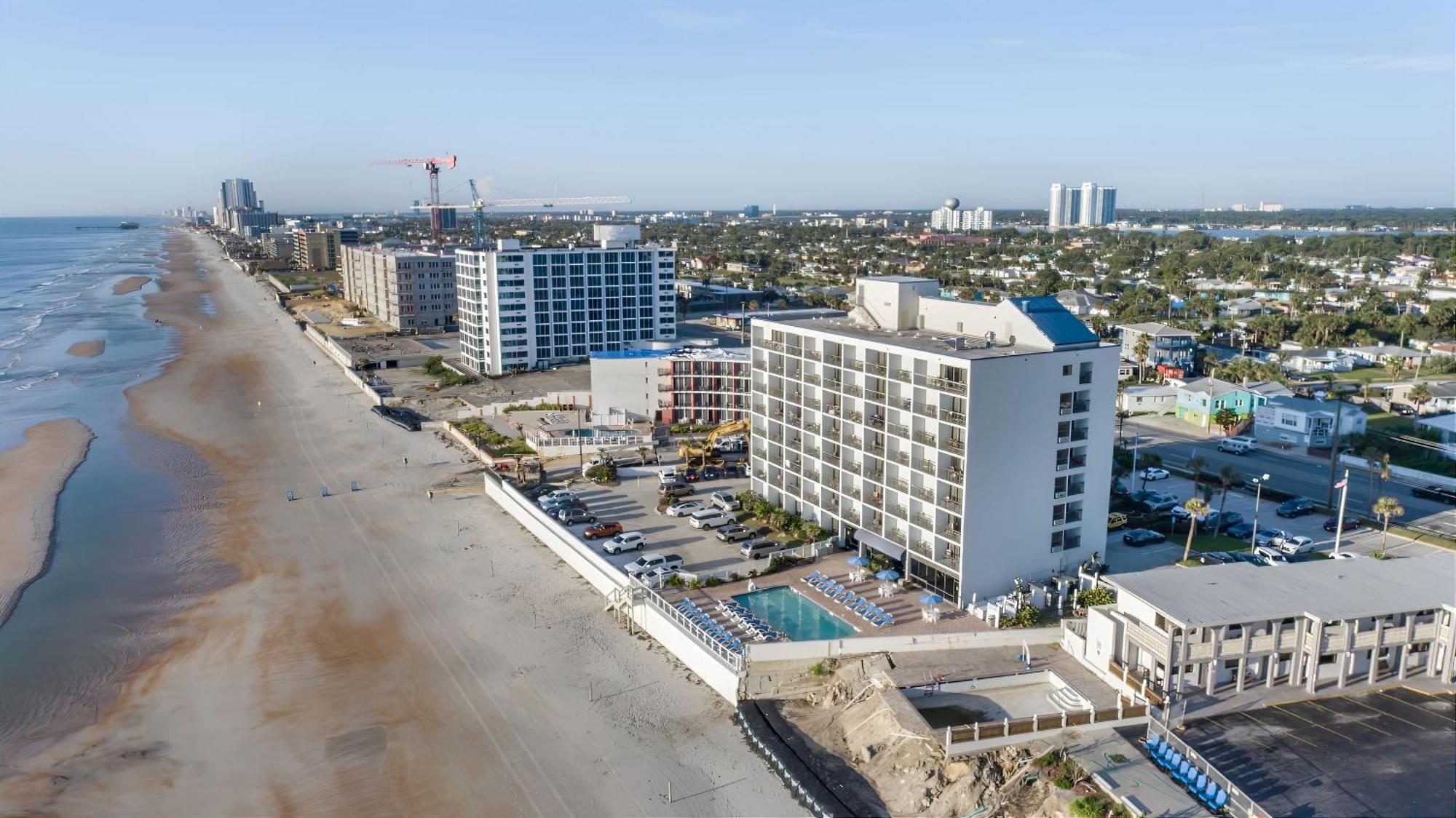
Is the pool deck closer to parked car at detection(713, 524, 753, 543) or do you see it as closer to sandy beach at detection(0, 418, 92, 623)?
parked car at detection(713, 524, 753, 543)

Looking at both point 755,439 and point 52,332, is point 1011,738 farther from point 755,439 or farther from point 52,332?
point 52,332

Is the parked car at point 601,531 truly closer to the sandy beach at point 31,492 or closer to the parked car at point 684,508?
the parked car at point 684,508

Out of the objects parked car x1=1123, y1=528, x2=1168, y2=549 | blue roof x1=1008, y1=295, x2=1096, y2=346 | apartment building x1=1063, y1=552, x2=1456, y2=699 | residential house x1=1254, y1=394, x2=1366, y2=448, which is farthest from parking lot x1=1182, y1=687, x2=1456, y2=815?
residential house x1=1254, y1=394, x2=1366, y2=448

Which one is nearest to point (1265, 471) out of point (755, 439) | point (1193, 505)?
point (1193, 505)

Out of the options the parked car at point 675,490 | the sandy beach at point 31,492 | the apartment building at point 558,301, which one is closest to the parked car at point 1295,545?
the parked car at point 675,490

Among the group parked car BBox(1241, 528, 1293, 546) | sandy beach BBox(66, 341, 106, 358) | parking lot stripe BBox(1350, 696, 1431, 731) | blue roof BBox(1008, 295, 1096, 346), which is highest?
blue roof BBox(1008, 295, 1096, 346)
